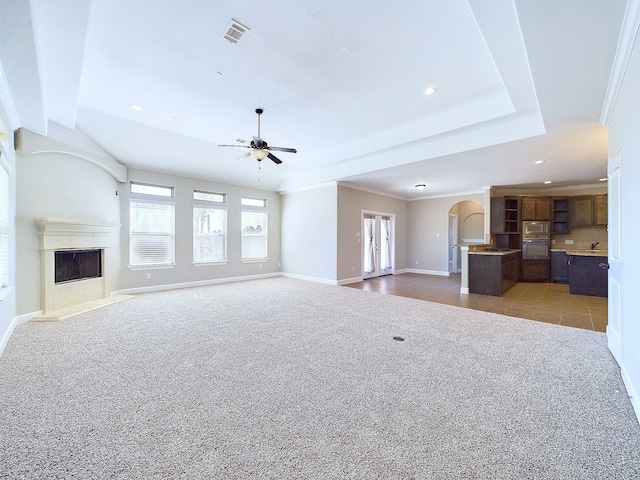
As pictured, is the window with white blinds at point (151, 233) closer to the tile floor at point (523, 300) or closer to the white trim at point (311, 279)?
the white trim at point (311, 279)

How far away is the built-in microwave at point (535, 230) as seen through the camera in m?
7.66

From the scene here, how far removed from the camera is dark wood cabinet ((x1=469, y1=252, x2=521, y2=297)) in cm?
590

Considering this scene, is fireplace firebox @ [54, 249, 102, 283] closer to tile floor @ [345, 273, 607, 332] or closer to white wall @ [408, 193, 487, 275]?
tile floor @ [345, 273, 607, 332]

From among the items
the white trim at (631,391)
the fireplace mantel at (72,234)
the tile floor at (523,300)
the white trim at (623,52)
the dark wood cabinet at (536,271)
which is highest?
the white trim at (623,52)

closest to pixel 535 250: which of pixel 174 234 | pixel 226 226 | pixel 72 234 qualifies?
pixel 226 226

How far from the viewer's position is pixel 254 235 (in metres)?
8.44

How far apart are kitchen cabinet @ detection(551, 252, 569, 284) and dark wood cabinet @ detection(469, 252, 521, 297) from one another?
2.32 meters

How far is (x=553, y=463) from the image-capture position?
4.95 feet

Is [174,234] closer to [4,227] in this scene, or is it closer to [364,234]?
[4,227]

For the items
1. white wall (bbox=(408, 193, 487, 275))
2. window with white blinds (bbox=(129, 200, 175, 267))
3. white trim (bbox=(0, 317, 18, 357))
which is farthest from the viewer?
white wall (bbox=(408, 193, 487, 275))

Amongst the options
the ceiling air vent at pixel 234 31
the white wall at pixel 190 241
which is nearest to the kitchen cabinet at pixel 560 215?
the white wall at pixel 190 241

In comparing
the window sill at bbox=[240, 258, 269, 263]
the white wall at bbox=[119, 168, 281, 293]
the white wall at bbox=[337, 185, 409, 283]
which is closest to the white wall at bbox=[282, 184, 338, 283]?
the white wall at bbox=[337, 185, 409, 283]

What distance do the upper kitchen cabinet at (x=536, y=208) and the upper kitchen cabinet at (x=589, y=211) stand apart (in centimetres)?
56

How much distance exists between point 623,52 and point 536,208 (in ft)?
22.0
